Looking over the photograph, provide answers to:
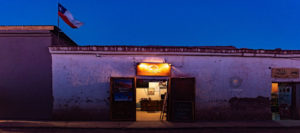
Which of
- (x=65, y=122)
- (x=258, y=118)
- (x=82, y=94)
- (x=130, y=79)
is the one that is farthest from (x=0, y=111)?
(x=258, y=118)

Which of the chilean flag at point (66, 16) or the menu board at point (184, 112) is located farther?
the chilean flag at point (66, 16)

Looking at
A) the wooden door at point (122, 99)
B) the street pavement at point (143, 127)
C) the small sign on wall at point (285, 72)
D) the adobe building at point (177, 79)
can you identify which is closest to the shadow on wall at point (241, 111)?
the adobe building at point (177, 79)

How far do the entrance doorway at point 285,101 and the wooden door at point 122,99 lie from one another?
26.0 ft

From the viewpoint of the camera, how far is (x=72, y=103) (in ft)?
24.7

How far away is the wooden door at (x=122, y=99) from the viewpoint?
24.4 feet

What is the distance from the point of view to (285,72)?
791 centimetres

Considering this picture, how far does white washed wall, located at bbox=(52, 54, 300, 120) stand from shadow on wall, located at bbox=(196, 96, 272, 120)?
8.8 inches

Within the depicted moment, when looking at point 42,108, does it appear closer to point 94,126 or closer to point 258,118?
point 94,126

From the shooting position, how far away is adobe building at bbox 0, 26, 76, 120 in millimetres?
7625

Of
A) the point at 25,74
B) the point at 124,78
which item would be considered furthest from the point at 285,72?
the point at 25,74

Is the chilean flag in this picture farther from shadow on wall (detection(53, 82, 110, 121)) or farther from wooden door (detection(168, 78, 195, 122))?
wooden door (detection(168, 78, 195, 122))

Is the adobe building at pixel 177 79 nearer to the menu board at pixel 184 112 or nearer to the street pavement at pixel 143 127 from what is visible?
the menu board at pixel 184 112

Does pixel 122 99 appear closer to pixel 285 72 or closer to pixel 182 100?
pixel 182 100

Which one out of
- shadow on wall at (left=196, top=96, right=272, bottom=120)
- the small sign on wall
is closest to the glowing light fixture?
shadow on wall at (left=196, top=96, right=272, bottom=120)
